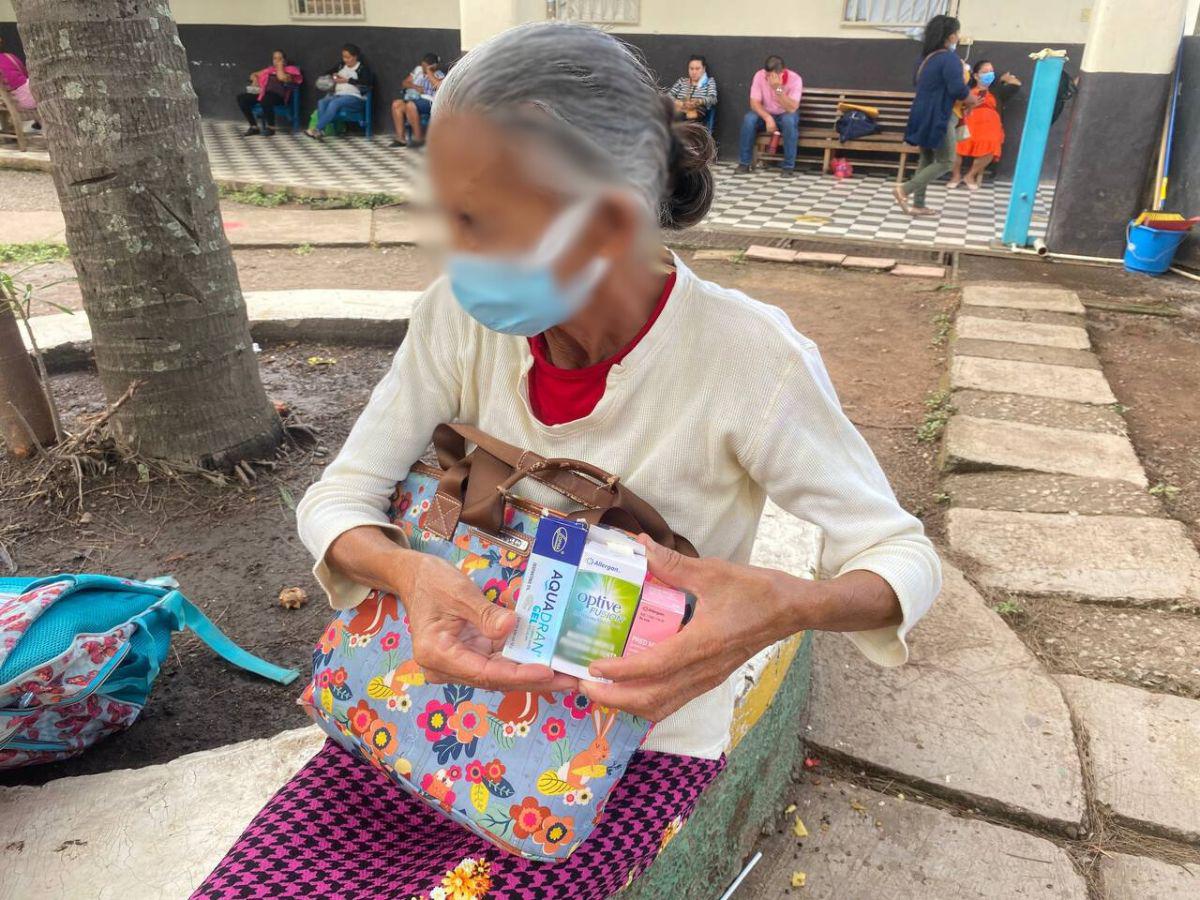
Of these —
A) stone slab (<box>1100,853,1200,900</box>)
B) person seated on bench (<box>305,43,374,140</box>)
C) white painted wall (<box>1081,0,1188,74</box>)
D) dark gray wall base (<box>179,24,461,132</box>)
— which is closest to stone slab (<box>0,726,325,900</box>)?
stone slab (<box>1100,853,1200,900</box>)

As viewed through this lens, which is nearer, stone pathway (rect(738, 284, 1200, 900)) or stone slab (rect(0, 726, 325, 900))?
stone slab (rect(0, 726, 325, 900))

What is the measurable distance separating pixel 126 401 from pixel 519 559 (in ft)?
6.57

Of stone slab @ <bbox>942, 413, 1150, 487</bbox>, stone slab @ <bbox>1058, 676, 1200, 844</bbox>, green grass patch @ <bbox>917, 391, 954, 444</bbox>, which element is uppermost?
stone slab @ <bbox>942, 413, 1150, 487</bbox>

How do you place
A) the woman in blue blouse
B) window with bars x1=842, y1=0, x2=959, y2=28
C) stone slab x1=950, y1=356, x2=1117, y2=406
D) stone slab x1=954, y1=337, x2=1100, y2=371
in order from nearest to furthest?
stone slab x1=950, y1=356, x2=1117, y2=406
stone slab x1=954, y1=337, x2=1100, y2=371
the woman in blue blouse
window with bars x1=842, y1=0, x2=959, y2=28

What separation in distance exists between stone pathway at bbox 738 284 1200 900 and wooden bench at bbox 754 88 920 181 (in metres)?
7.85

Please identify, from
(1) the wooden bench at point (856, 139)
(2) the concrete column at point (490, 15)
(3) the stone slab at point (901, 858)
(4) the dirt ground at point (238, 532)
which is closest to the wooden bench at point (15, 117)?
(2) the concrete column at point (490, 15)

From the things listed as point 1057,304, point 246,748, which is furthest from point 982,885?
point 1057,304

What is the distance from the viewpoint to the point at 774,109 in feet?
34.1

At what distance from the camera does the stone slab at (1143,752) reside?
191cm

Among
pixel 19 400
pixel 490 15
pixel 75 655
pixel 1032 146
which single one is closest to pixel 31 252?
pixel 490 15

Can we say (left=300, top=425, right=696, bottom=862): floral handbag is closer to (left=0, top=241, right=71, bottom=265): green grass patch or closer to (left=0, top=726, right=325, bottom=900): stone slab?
(left=0, top=726, right=325, bottom=900): stone slab

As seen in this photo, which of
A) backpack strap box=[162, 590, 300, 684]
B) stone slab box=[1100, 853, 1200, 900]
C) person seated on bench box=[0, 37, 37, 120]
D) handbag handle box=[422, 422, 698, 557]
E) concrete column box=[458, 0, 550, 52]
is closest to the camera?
handbag handle box=[422, 422, 698, 557]

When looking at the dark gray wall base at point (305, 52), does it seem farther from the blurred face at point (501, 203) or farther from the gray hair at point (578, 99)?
the blurred face at point (501, 203)

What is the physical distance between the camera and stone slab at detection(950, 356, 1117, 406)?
402cm
